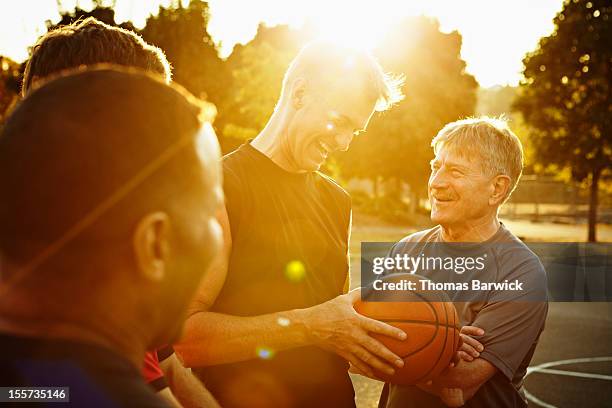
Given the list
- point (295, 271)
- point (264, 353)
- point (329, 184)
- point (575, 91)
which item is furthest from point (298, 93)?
point (575, 91)

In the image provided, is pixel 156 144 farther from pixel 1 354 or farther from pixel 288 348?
pixel 288 348

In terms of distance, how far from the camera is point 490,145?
133 inches

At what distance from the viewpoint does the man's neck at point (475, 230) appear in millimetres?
3443

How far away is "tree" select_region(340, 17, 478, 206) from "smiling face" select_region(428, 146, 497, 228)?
1292 inches

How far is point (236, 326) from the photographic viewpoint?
2.67 m

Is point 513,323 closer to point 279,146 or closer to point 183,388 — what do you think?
point 279,146

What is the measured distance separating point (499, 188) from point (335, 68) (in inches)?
47.7

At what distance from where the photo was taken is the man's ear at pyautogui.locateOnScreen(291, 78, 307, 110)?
287 centimetres

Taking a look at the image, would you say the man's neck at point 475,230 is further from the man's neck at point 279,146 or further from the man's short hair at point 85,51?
the man's short hair at point 85,51

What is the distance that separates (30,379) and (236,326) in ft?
5.35

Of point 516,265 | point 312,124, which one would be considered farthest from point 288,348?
point 516,265

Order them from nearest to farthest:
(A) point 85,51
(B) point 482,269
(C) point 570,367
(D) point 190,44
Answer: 1. (A) point 85,51
2. (B) point 482,269
3. (C) point 570,367
4. (D) point 190,44

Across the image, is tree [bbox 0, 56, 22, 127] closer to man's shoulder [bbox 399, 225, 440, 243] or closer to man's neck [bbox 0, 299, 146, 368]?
man's shoulder [bbox 399, 225, 440, 243]

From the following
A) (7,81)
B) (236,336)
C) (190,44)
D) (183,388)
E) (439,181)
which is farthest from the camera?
(190,44)
